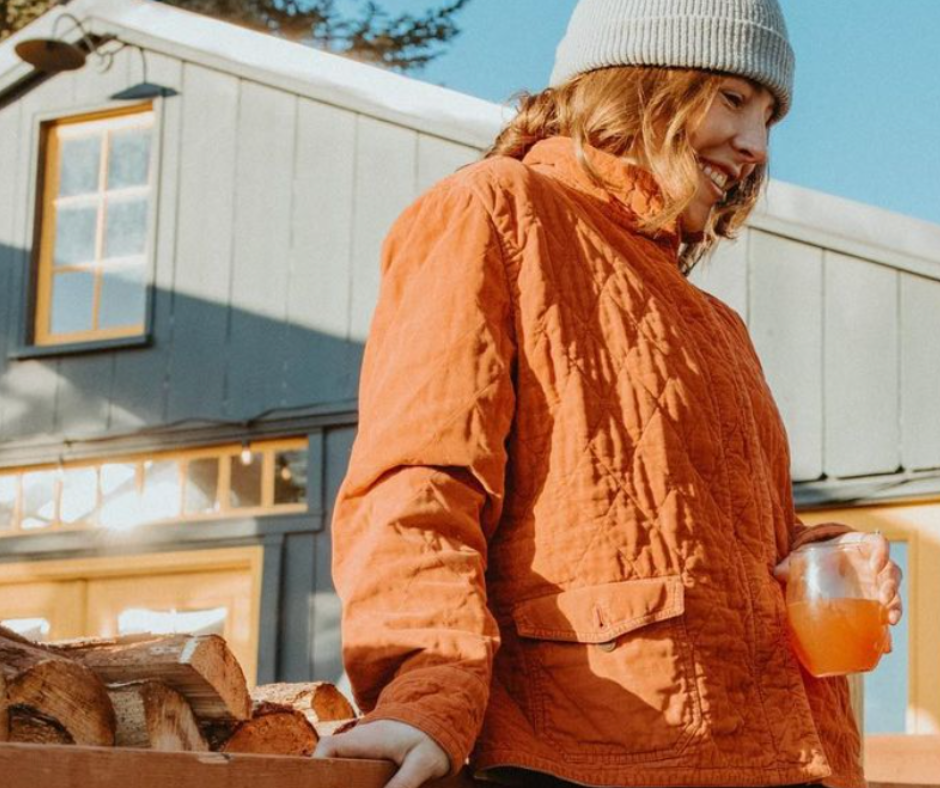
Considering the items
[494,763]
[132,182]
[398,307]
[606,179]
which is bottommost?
[494,763]

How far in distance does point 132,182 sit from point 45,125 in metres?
0.64

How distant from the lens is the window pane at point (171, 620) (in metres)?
7.88

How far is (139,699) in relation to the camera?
7.54 ft

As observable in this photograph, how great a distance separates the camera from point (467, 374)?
1534 millimetres

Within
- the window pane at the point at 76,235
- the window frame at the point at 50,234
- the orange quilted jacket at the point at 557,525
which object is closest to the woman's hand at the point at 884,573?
the orange quilted jacket at the point at 557,525

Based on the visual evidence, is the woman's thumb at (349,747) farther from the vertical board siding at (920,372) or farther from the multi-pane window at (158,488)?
the multi-pane window at (158,488)

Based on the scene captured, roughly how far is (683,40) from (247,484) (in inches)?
248

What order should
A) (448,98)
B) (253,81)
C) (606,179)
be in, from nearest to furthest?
(606,179)
(448,98)
(253,81)

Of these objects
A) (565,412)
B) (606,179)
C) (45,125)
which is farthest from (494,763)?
(45,125)

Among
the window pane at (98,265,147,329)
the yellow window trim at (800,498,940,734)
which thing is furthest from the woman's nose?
the window pane at (98,265,147,329)

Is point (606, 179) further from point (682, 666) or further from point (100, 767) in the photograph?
point (100, 767)

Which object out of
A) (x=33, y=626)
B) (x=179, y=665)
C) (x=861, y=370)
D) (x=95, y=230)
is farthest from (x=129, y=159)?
(x=179, y=665)

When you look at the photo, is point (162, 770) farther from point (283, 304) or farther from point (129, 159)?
point (129, 159)

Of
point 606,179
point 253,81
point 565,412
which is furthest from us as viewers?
point 253,81
